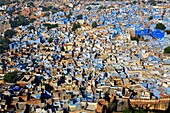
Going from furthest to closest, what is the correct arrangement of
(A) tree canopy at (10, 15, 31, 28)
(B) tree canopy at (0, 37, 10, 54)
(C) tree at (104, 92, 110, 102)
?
1. (A) tree canopy at (10, 15, 31, 28)
2. (B) tree canopy at (0, 37, 10, 54)
3. (C) tree at (104, 92, 110, 102)

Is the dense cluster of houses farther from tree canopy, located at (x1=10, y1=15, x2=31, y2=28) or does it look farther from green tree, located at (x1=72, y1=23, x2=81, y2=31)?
tree canopy, located at (x1=10, y1=15, x2=31, y2=28)

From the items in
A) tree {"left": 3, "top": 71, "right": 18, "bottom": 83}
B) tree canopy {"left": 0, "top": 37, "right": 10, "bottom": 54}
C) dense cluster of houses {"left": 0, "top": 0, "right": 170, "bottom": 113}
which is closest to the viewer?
dense cluster of houses {"left": 0, "top": 0, "right": 170, "bottom": 113}

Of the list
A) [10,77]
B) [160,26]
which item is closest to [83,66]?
[10,77]

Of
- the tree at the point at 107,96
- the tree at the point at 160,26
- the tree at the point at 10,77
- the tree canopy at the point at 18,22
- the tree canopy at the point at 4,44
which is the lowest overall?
the tree at the point at 107,96

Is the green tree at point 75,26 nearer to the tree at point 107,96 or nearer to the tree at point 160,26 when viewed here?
the tree at point 160,26

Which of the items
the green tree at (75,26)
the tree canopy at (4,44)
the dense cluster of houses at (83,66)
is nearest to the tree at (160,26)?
the dense cluster of houses at (83,66)

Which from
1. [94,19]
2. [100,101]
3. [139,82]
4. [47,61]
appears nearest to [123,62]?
[139,82]

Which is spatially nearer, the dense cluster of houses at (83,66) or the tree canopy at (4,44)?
the dense cluster of houses at (83,66)

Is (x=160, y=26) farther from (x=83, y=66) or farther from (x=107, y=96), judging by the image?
(x=107, y=96)

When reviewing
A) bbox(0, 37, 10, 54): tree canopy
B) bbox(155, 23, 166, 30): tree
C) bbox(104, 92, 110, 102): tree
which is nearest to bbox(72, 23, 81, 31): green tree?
bbox(0, 37, 10, 54): tree canopy
